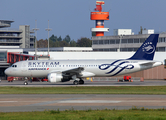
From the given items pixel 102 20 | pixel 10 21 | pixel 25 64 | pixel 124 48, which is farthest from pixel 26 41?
pixel 25 64

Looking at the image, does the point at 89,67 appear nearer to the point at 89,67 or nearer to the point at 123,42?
the point at 89,67

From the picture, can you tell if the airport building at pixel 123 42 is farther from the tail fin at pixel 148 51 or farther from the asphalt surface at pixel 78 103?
the asphalt surface at pixel 78 103

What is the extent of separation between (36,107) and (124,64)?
28458mm

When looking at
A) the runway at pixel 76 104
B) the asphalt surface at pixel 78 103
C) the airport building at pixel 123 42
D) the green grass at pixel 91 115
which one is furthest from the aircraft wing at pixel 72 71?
the airport building at pixel 123 42

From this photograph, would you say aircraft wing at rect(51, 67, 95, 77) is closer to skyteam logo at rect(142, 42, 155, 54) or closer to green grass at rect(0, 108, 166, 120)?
skyteam logo at rect(142, 42, 155, 54)

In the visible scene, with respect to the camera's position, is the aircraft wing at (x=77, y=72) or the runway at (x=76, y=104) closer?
the runway at (x=76, y=104)

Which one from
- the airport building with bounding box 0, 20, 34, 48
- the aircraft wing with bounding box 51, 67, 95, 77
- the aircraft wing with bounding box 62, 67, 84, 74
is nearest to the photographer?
the aircraft wing with bounding box 62, 67, 84, 74

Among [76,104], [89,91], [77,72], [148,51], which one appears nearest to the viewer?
[76,104]

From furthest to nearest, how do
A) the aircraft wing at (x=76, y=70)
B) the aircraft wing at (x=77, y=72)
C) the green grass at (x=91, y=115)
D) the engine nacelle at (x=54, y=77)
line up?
1. the aircraft wing at (x=77, y=72)
2. the aircraft wing at (x=76, y=70)
3. the engine nacelle at (x=54, y=77)
4. the green grass at (x=91, y=115)

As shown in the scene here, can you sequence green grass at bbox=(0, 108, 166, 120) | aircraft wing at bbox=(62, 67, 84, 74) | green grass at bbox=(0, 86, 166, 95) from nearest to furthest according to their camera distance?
green grass at bbox=(0, 108, 166, 120) < green grass at bbox=(0, 86, 166, 95) < aircraft wing at bbox=(62, 67, 84, 74)

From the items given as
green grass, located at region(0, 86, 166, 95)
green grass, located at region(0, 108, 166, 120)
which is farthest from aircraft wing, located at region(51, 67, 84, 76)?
green grass, located at region(0, 108, 166, 120)

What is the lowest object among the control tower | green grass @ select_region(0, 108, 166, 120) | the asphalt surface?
the asphalt surface

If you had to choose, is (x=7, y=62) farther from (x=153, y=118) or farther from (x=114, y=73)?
(x=153, y=118)

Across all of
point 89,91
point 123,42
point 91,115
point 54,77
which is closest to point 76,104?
point 91,115
